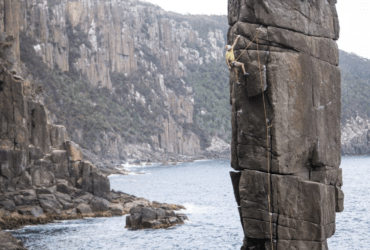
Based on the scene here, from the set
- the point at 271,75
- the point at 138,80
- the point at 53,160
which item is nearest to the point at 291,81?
the point at 271,75

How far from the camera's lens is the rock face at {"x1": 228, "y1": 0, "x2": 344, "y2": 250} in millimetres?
14086

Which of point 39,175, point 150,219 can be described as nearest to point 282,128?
point 150,219

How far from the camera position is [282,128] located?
14.0m

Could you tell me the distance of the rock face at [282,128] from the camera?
1409cm

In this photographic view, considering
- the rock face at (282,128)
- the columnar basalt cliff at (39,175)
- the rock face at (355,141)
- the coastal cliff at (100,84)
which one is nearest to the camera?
the rock face at (282,128)

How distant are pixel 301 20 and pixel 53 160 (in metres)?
42.4

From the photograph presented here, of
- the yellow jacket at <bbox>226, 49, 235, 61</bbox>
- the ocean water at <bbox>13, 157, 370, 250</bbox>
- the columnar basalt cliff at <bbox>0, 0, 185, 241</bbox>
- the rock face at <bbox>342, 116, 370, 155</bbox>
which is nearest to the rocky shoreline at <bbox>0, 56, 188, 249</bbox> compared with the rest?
the columnar basalt cliff at <bbox>0, 0, 185, 241</bbox>

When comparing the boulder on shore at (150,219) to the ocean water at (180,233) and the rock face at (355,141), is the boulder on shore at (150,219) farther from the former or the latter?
the rock face at (355,141)

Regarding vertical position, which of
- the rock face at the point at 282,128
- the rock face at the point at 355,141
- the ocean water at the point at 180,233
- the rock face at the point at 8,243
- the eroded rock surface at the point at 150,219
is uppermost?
the rock face at the point at 282,128

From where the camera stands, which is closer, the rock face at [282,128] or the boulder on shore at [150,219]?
the rock face at [282,128]

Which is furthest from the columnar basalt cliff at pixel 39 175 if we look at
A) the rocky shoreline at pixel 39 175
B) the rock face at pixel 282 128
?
the rock face at pixel 282 128

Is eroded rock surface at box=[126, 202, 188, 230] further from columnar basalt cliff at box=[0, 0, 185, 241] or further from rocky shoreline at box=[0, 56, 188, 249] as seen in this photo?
rocky shoreline at box=[0, 56, 188, 249]

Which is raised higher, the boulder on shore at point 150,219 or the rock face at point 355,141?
the boulder on shore at point 150,219

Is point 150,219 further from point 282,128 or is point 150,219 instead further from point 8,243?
point 282,128
